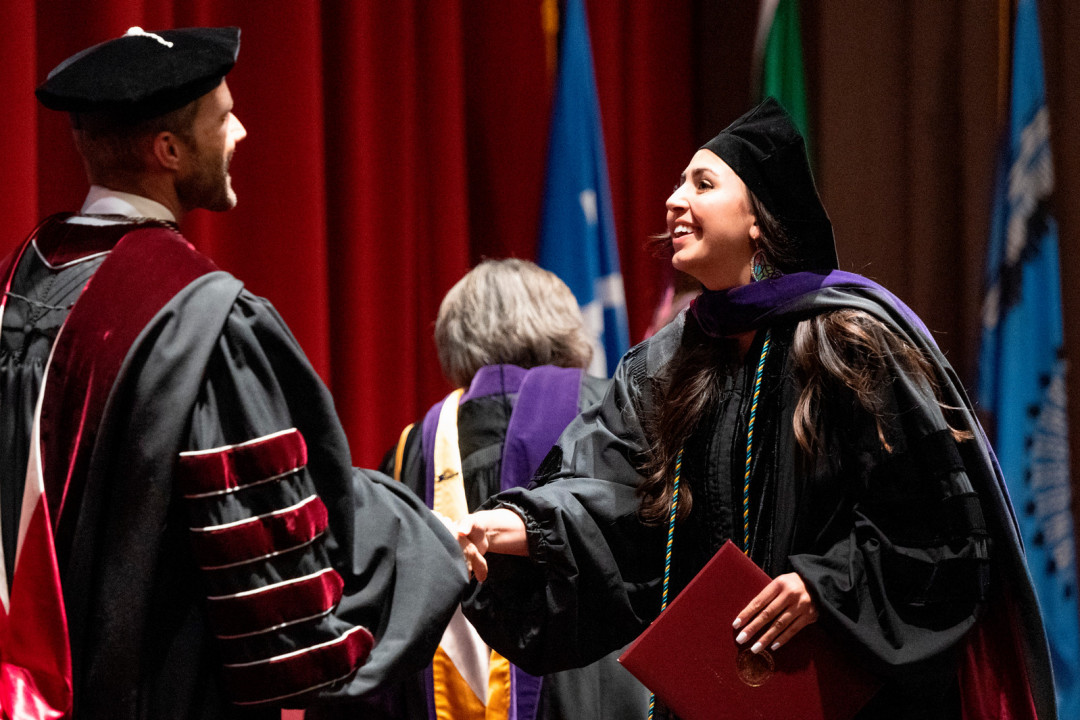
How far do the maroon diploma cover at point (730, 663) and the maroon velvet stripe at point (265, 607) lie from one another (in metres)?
0.52

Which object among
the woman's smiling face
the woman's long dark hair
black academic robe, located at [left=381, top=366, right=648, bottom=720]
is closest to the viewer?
the woman's long dark hair

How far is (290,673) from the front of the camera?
1.65m

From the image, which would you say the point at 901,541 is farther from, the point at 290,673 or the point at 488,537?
the point at 290,673

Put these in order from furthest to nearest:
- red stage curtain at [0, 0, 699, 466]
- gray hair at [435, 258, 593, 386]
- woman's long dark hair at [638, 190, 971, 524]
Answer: red stage curtain at [0, 0, 699, 466]
gray hair at [435, 258, 593, 386]
woman's long dark hair at [638, 190, 971, 524]

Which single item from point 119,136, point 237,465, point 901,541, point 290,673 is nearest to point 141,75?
point 119,136

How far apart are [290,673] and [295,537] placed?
0.20 meters

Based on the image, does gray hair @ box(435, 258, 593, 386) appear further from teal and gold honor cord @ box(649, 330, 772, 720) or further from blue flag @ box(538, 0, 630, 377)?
→ blue flag @ box(538, 0, 630, 377)

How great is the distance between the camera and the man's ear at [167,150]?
1826 mm

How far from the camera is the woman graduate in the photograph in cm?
183

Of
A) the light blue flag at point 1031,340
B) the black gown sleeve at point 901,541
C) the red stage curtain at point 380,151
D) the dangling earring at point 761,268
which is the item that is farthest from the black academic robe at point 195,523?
the light blue flag at point 1031,340

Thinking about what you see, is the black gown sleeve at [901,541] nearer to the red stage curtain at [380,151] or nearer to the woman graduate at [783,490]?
the woman graduate at [783,490]

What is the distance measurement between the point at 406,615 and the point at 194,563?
340 millimetres

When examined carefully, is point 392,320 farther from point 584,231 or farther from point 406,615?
point 406,615

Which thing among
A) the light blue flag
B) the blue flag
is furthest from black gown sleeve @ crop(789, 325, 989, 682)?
the blue flag
